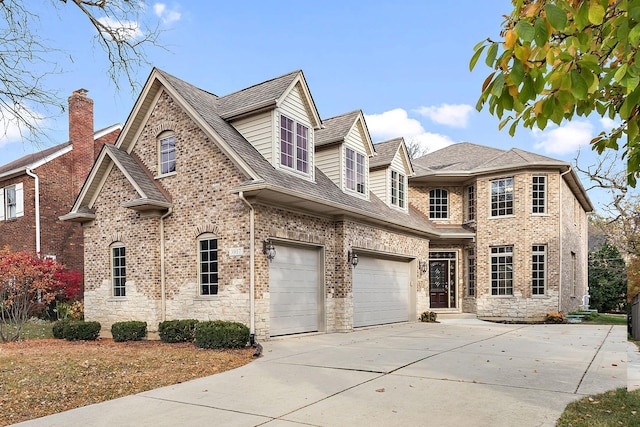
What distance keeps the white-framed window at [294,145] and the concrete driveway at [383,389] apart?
520 centimetres

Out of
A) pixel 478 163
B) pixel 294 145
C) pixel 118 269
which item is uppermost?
pixel 478 163

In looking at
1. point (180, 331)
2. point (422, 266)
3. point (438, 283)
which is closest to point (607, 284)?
point (438, 283)

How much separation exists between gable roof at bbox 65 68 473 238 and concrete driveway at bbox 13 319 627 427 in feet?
12.2

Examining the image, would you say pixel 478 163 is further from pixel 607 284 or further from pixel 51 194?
pixel 51 194

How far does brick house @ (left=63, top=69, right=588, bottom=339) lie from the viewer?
12.4 metres

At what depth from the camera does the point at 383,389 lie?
6840mm

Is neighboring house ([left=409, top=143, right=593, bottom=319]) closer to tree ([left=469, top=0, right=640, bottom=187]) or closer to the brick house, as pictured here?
the brick house

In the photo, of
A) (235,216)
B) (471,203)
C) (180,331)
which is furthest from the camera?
(471,203)

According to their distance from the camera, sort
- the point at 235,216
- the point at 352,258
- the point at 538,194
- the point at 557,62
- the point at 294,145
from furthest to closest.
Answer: the point at 538,194 < the point at 352,258 < the point at 294,145 < the point at 235,216 < the point at 557,62

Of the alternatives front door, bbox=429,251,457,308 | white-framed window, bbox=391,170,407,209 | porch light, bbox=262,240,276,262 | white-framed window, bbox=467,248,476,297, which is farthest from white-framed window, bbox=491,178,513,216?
porch light, bbox=262,240,276,262

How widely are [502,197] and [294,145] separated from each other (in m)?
11.3

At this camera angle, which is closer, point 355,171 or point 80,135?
point 355,171

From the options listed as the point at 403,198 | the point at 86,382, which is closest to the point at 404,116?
the point at 403,198

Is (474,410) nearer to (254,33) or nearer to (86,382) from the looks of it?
(86,382)
